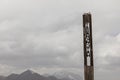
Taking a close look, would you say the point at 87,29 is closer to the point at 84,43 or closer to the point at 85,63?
the point at 84,43

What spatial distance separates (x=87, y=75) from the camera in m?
26.9

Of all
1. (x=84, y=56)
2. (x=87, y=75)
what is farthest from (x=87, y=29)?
(x=87, y=75)

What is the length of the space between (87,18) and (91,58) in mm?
3837

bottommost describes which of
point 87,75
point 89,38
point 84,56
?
point 87,75

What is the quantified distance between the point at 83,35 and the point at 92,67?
3.25m

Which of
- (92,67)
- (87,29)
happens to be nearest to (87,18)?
(87,29)

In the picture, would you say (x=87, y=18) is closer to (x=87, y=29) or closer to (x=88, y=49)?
(x=87, y=29)

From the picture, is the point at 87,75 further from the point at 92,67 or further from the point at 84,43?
the point at 84,43

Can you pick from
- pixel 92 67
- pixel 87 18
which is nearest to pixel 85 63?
pixel 92 67

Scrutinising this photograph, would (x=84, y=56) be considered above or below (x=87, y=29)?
below

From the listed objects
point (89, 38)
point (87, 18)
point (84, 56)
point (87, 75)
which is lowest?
point (87, 75)

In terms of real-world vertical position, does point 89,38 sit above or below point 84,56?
above

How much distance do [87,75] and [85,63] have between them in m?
1.11

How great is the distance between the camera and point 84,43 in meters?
27.8
